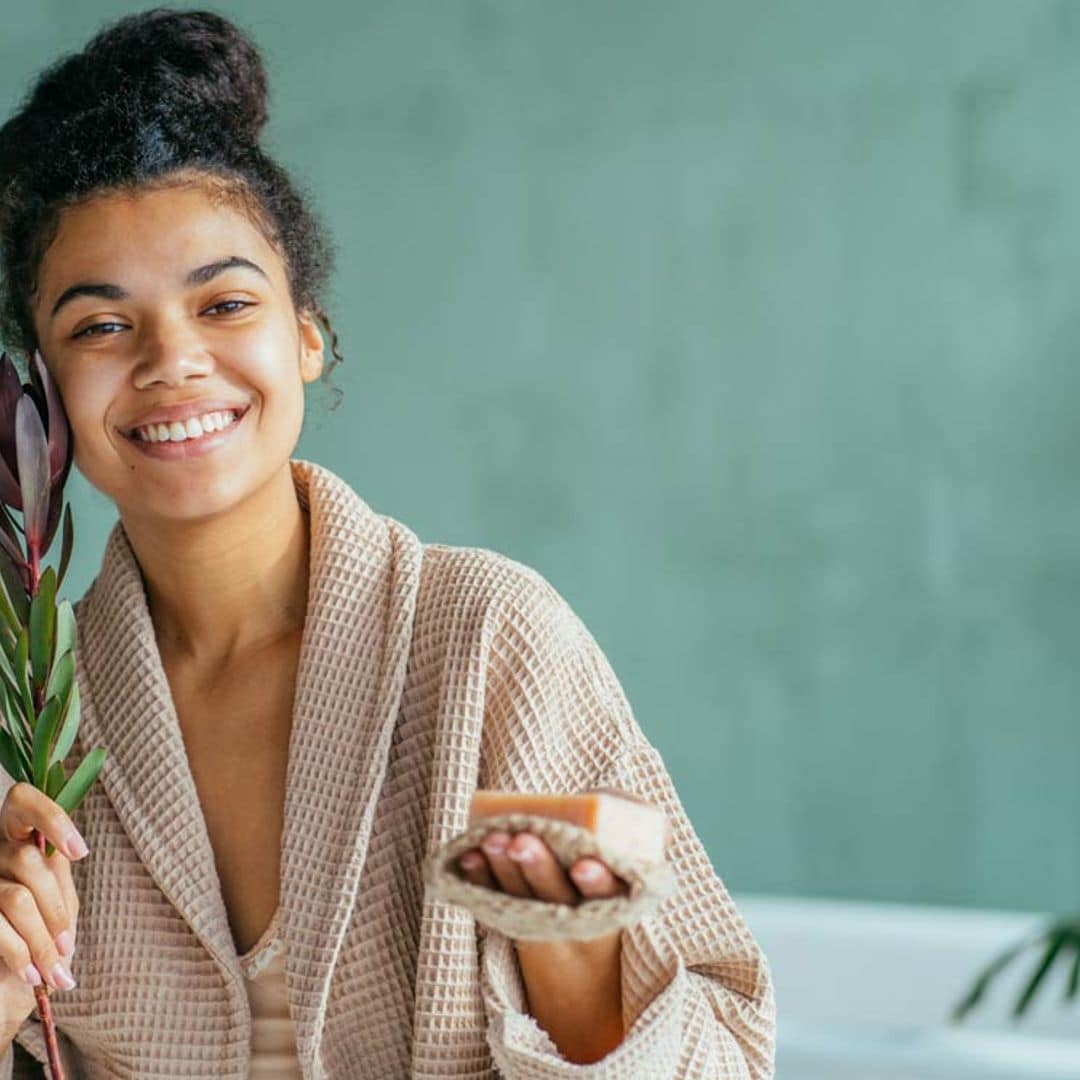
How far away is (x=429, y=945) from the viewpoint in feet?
4.05

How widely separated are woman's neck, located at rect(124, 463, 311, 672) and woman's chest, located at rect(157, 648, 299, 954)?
2 centimetres

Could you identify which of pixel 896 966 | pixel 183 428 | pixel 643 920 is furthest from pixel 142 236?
pixel 896 966

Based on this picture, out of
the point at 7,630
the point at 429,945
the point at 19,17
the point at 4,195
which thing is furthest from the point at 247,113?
the point at 19,17

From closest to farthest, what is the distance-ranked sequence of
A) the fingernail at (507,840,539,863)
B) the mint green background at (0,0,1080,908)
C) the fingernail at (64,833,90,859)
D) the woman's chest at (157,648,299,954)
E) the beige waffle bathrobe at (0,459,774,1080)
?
the fingernail at (507,840,539,863), the fingernail at (64,833,90,859), the beige waffle bathrobe at (0,459,774,1080), the woman's chest at (157,648,299,954), the mint green background at (0,0,1080,908)

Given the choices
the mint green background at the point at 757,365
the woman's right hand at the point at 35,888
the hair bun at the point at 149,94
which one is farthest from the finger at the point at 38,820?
the mint green background at the point at 757,365

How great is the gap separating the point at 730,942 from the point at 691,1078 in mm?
95

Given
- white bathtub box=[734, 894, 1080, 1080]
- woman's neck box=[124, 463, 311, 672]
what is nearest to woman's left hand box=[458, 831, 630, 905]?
woman's neck box=[124, 463, 311, 672]

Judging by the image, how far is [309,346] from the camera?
57.3 inches

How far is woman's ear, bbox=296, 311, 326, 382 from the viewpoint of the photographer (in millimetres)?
1436

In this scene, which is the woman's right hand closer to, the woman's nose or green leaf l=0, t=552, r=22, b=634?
green leaf l=0, t=552, r=22, b=634

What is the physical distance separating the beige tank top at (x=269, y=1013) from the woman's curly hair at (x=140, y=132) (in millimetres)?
500

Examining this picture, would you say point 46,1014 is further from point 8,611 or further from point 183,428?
point 183,428

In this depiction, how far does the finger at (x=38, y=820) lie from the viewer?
114 cm

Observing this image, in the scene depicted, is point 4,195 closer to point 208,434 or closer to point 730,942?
point 208,434
